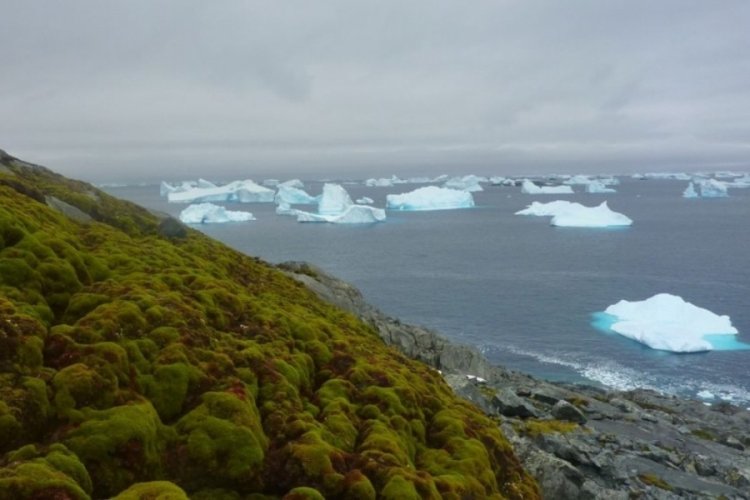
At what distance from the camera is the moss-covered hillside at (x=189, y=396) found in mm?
11727

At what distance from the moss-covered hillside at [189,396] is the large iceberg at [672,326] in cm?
5927

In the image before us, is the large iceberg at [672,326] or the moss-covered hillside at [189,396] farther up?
the moss-covered hillside at [189,396]

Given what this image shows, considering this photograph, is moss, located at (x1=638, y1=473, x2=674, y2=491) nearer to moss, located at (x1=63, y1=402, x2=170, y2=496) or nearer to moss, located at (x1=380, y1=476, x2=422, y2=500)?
moss, located at (x1=380, y1=476, x2=422, y2=500)

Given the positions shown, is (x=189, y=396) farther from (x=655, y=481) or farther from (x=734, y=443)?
(x=734, y=443)

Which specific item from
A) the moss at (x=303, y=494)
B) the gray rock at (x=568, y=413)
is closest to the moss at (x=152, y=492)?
the moss at (x=303, y=494)

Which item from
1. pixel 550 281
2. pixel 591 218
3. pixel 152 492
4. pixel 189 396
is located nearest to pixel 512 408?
pixel 189 396

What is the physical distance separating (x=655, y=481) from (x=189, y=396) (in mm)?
21533

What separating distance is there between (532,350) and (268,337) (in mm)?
58978

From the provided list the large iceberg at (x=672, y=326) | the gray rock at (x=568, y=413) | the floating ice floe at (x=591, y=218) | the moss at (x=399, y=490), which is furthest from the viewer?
the floating ice floe at (x=591, y=218)

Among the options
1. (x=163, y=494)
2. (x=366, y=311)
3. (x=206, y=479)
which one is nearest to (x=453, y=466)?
(x=206, y=479)

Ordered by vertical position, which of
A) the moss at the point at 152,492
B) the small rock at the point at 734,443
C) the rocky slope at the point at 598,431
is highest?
the moss at the point at 152,492

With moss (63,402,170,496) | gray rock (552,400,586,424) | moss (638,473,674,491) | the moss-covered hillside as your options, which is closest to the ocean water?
gray rock (552,400,586,424)

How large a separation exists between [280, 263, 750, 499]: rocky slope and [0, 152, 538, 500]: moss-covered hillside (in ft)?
18.8

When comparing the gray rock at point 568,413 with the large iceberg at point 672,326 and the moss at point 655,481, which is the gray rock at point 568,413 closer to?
the moss at point 655,481
